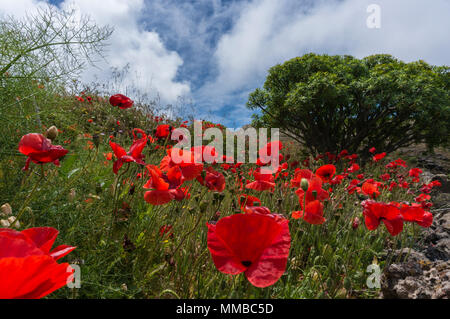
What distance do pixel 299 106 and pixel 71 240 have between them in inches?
227

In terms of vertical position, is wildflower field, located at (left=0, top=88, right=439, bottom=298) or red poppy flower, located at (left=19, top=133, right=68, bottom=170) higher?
red poppy flower, located at (left=19, top=133, right=68, bottom=170)

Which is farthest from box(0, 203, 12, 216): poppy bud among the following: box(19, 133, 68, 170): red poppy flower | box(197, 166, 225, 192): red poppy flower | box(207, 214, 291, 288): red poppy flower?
box(207, 214, 291, 288): red poppy flower

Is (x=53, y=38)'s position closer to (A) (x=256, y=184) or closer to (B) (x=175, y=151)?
(B) (x=175, y=151)

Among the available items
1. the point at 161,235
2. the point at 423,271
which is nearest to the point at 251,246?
the point at 161,235

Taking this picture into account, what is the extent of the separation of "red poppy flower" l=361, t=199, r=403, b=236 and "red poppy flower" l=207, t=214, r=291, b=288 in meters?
0.66

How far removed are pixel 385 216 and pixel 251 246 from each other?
2.51 ft

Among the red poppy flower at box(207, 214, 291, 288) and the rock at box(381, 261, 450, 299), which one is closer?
the red poppy flower at box(207, 214, 291, 288)

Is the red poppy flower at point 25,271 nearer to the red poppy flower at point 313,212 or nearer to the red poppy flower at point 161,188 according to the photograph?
the red poppy flower at point 161,188

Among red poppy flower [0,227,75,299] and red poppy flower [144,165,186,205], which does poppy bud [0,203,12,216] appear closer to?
red poppy flower [144,165,186,205]

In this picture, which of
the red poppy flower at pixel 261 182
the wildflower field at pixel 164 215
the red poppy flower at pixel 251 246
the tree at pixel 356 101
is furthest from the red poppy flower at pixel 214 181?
the tree at pixel 356 101

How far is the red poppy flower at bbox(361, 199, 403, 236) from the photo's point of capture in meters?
0.97

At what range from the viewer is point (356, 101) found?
6191mm

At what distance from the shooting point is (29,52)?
1.85 m
